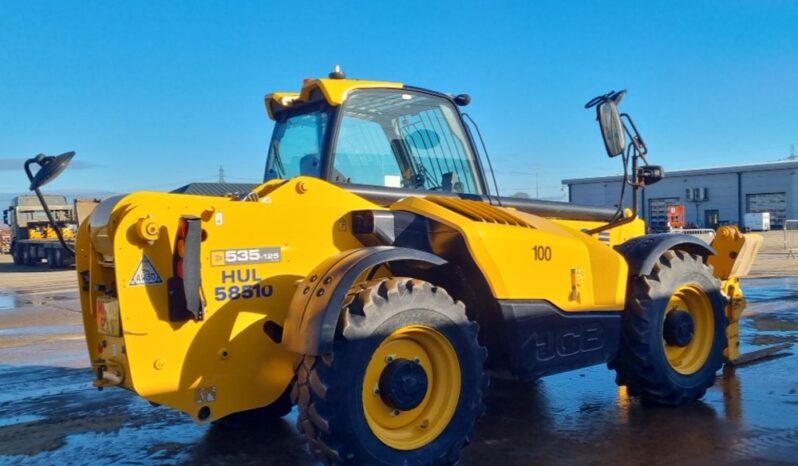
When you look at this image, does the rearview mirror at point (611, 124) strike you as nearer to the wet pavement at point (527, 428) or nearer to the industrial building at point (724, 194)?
the wet pavement at point (527, 428)

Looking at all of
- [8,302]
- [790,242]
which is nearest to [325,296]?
[8,302]

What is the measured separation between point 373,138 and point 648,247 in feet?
7.44

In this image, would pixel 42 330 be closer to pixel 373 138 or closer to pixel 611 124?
pixel 373 138

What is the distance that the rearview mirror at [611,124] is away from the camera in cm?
499

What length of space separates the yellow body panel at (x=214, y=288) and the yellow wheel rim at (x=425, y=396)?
0.56 m

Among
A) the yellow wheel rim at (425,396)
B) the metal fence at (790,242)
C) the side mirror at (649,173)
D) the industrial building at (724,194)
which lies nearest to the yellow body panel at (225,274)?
the yellow wheel rim at (425,396)

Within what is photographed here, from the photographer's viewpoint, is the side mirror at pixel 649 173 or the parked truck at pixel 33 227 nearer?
the side mirror at pixel 649 173

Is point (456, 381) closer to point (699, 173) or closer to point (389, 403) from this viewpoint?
point (389, 403)

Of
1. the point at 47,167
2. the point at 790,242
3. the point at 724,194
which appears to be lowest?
the point at 790,242

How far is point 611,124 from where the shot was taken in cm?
500

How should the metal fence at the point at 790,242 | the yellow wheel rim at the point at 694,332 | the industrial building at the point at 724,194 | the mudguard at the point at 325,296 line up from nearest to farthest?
the mudguard at the point at 325,296
the yellow wheel rim at the point at 694,332
the metal fence at the point at 790,242
the industrial building at the point at 724,194

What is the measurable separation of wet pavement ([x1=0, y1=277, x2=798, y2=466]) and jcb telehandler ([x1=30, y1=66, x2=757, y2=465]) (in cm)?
37

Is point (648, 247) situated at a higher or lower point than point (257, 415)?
higher

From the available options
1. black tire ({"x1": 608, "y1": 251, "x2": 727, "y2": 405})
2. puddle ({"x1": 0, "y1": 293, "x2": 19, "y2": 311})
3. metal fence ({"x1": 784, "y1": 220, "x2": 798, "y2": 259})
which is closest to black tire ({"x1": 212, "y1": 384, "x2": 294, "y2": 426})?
black tire ({"x1": 608, "y1": 251, "x2": 727, "y2": 405})
